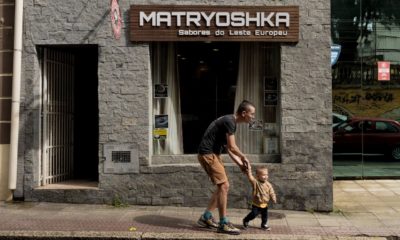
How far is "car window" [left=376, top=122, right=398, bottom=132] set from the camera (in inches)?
487

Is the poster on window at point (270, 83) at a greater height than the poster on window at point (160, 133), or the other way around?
the poster on window at point (270, 83)

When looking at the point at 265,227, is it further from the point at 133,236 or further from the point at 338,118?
the point at 338,118

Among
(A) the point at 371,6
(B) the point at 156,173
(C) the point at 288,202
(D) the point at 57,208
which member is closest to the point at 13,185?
(D) the point at 57,208

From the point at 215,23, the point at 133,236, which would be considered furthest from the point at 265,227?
the point at 215,23

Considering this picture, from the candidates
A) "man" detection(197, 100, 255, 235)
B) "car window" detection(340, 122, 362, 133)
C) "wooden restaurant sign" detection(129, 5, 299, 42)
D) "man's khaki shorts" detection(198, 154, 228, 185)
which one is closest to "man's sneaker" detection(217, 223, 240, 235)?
"man" detection(197, 100, 255, 235)

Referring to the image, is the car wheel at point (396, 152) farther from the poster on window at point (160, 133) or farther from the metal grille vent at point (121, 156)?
A: the metal grille vent at point (121, 156)

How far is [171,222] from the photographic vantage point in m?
7.77

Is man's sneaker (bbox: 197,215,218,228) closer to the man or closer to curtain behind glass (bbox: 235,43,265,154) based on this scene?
the man

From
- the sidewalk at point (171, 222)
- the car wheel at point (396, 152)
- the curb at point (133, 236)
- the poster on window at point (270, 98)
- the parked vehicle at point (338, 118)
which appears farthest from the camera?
the car wheel at point (396, 152)

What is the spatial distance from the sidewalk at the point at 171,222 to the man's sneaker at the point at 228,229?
88mm

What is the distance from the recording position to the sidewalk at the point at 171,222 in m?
6.98

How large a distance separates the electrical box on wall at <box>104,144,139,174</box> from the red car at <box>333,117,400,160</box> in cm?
559

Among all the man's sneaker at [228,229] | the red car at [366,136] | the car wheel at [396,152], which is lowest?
the man's sneaker at [228,229]

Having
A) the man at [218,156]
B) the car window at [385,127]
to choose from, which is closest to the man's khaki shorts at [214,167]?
the man at [218,156]
